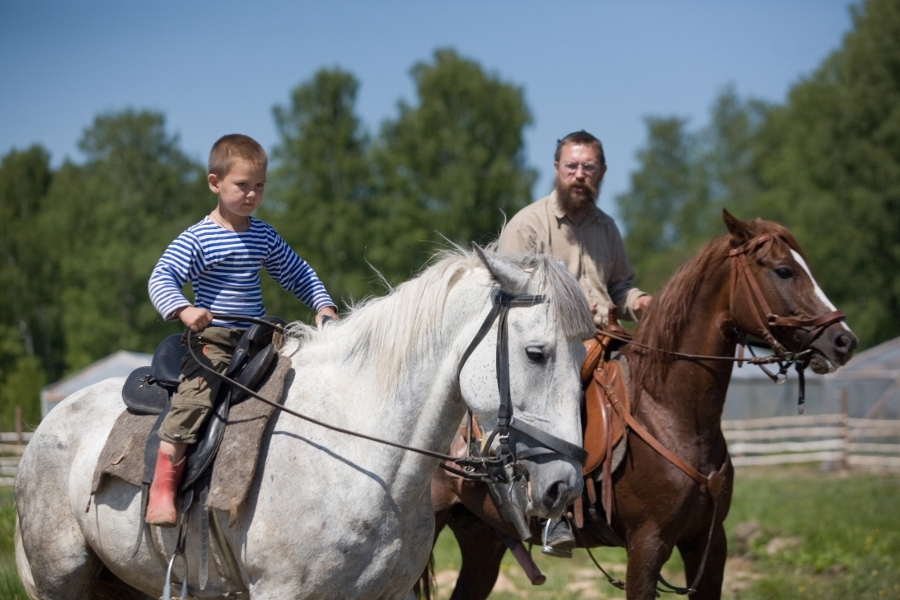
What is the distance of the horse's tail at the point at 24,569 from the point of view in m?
4.05

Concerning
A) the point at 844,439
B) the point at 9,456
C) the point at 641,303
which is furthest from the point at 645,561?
the point at 844,439

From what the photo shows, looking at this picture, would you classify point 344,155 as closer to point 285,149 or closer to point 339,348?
point 285,149

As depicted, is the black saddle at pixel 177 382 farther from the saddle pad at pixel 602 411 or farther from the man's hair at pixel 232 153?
the saddle pad at pixel 602 411

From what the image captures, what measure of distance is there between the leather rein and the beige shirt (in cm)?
220

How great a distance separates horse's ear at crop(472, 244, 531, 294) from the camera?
10.9 feet

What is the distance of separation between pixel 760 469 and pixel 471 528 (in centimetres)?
1791

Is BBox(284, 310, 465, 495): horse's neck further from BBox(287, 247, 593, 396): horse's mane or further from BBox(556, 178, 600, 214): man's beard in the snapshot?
BBox(556, 178, 600, 214): man's beard

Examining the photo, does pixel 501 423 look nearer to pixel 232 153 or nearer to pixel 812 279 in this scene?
pixel 232 153

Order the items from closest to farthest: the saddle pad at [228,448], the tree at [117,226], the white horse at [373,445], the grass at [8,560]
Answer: the white horse at [373,445] → the saddle pad at [228,448] → the grass at [8,560] → the tree at [117,226]

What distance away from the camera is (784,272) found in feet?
16.2

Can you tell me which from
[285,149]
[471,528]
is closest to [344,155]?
[285,149]

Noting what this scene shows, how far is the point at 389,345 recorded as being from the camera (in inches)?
140

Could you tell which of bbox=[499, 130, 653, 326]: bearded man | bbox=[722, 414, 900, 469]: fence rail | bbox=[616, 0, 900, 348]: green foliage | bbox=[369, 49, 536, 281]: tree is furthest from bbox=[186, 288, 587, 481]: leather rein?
bbox=[616, 0, 900, 348]: green foliage

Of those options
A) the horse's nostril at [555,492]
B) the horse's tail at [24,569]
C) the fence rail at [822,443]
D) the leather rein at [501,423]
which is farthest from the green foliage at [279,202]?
the horse's nostril at [555,492]
